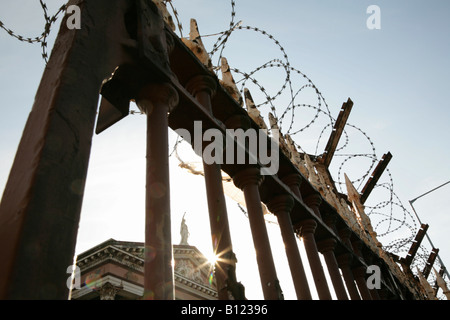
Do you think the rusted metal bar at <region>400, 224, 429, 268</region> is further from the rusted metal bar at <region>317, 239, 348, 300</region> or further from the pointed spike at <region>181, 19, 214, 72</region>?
the pointed spike at <region>181, 19, 214, 72</region>

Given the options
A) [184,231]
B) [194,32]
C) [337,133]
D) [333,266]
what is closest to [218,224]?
[194,32]

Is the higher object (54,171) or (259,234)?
(259,234)

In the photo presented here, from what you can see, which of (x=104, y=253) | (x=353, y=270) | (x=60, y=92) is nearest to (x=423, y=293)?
(x=353, y=270)

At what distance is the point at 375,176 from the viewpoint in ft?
50.1

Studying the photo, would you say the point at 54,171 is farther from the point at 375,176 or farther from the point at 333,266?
the point at 375,176

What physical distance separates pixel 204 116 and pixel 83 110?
8.25ft

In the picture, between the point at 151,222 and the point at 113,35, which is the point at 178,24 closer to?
the point at 113,35

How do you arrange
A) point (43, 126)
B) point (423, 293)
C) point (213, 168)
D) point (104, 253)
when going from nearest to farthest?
point (43, 126) → point (213, 168) → point (423, 293) → point (104, 253)

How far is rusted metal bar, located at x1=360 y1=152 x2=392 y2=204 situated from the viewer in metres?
15.0

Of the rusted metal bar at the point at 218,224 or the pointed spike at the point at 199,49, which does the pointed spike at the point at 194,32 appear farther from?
the rusted metal bar at the point at 218,224

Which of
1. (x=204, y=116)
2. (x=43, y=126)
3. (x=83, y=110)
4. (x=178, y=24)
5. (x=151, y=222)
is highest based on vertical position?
(x=178, y=24)

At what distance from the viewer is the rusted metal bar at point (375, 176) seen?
15.0m

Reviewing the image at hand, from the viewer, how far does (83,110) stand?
2973 mm
